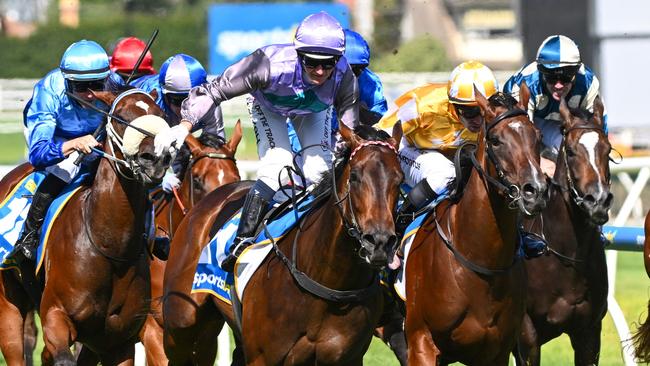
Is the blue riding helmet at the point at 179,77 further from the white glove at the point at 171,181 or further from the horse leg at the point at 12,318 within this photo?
the horse leg at the point at 12,318

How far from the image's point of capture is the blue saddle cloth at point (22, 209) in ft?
23.2

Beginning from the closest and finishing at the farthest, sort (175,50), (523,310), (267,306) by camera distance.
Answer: (267,306) → (523,310) → (175,50)

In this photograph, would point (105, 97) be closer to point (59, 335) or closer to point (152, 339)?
point (59, 335)

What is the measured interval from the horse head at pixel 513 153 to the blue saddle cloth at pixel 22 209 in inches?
93.4

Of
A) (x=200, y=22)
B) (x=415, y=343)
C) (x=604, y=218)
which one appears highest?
(x=604, y=218)

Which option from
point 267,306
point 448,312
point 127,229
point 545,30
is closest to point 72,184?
point 127,229

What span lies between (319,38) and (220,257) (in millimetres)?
1345

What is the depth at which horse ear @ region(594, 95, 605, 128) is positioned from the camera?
686 centimetres

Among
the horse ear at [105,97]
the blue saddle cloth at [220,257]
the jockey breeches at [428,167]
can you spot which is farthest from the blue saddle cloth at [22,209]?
the jockey breeches at [428,167]

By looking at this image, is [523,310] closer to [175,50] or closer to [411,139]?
[411,139]

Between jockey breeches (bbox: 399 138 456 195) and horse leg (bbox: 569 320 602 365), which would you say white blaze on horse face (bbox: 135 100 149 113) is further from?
horse leg (bbox: 569 320 602 365)

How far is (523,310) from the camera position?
6297mm

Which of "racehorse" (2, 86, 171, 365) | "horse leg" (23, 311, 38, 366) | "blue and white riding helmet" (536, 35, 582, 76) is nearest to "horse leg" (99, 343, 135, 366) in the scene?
"racehorse" (2, 86, 171, 365)

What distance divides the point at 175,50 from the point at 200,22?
6836 millimetres
